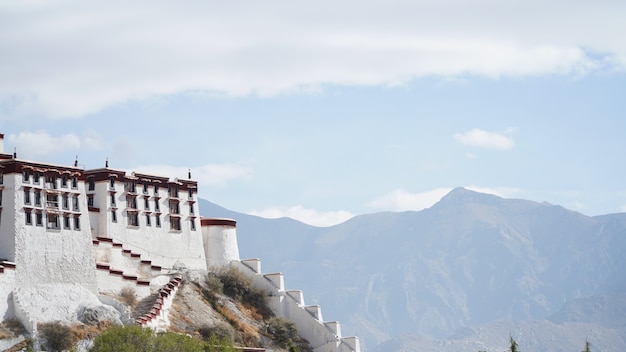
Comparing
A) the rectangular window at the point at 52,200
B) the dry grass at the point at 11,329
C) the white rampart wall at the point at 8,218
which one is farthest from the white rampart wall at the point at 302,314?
the dry grass at the point at 11,329

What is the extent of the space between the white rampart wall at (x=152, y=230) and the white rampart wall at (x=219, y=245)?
1125mm

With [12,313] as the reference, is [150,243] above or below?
above

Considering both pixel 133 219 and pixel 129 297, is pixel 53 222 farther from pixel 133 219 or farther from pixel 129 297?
pixel 133 219

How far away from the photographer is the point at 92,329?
89.2 metres

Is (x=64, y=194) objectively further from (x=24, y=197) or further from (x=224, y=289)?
(x=224, y=289)

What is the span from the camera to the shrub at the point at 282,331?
10544 centimetres

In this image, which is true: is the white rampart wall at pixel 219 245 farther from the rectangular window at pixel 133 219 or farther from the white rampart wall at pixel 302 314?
the rectangular window at pixel 133 219

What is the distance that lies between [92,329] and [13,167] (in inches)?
494

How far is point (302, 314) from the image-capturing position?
10994 centimetres

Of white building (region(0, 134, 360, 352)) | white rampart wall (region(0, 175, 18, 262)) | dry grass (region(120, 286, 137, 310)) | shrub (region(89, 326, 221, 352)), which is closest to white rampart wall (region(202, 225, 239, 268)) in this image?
white building (region(0, 134, 360, 352))

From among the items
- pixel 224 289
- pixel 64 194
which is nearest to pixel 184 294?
pixel 224 289

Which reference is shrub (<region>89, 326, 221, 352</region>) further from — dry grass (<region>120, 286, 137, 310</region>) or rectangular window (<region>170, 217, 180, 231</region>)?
rectangular window (<region>170, 217, 180, 231</region>)

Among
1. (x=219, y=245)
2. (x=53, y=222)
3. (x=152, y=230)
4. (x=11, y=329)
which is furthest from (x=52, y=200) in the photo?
(x=219, y=245)

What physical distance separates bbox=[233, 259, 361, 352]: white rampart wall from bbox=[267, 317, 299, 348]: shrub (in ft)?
5.18
